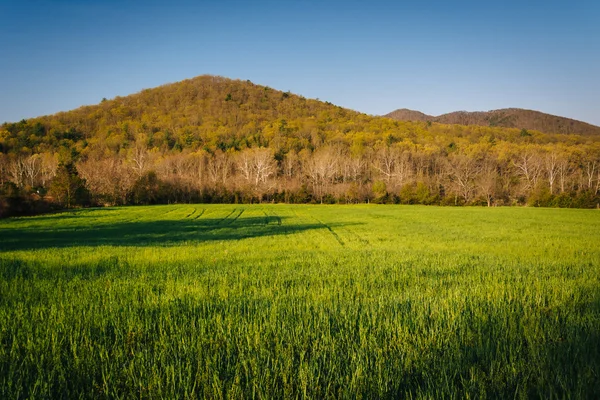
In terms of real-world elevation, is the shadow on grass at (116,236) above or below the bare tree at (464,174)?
below

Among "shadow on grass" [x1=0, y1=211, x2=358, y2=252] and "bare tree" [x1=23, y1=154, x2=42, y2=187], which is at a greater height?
"bare tree" [x1=23, y1=154, x2=42, y2=187]

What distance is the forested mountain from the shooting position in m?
75.7

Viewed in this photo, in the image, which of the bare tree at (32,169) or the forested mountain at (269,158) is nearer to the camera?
the forested mountain at (269,158)

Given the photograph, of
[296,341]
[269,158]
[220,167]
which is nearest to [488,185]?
[269,158]

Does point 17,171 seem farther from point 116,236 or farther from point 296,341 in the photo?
point 296,341

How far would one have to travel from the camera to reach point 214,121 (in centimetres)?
13925

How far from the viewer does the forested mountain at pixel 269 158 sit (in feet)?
248

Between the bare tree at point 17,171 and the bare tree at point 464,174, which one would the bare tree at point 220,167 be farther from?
the bare tree at point 464,174

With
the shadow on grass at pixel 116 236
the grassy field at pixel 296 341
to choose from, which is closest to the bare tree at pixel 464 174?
the shadow on grass at pixel 116 236

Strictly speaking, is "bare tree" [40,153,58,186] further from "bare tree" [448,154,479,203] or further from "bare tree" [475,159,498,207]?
"bare tree" [475,159,498,207]

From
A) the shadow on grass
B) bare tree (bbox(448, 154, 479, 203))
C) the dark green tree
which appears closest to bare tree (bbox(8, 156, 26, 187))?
the dark green tree

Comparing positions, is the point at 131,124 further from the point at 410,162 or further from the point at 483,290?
the point at 483,290

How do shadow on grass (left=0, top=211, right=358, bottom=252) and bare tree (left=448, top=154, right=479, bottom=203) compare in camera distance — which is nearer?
shadow on grass (left=0, top=211, right=358, bottom=252)

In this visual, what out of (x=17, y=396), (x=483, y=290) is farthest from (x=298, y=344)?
(x=483, y=290)
